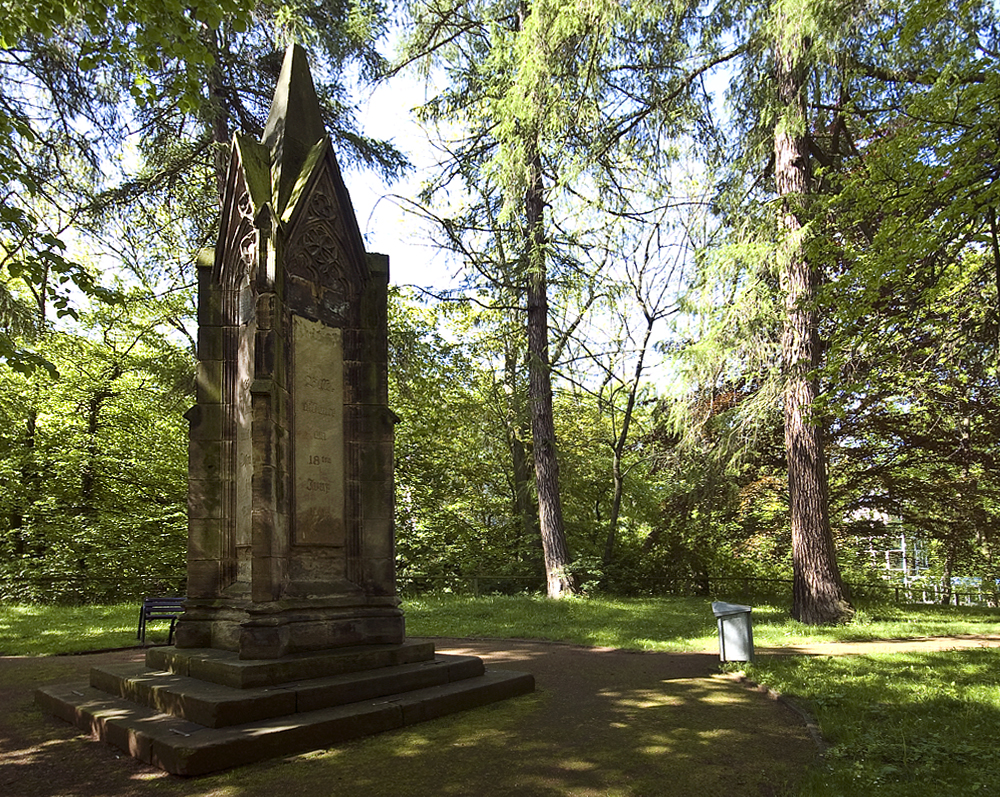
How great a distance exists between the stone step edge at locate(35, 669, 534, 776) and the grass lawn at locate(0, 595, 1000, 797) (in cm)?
307

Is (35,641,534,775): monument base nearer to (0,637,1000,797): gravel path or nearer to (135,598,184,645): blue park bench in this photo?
(0,637,1000,797): gravel path

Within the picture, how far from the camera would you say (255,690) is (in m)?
→ 5.70

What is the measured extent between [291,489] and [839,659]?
6694 mm

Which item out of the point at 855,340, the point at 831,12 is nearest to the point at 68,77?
the point at 831,12

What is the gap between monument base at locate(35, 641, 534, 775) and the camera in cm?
497

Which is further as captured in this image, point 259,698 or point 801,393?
point 801,393

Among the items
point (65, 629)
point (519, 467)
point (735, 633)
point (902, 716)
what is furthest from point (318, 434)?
point (519, 467)

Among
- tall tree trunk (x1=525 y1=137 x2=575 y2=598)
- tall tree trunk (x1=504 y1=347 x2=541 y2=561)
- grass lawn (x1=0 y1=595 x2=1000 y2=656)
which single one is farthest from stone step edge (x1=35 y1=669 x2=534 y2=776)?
tall tree trunk (x1=504 y1=347 x2=541 y2=561)

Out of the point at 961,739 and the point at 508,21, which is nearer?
the point at 961,739

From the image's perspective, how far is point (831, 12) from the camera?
33.8 feet

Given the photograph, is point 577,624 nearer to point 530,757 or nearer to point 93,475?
point 530,757

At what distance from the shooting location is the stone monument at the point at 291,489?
6.11 m

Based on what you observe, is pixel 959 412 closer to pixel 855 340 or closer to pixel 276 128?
pixel 855 340

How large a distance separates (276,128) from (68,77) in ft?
19.5
